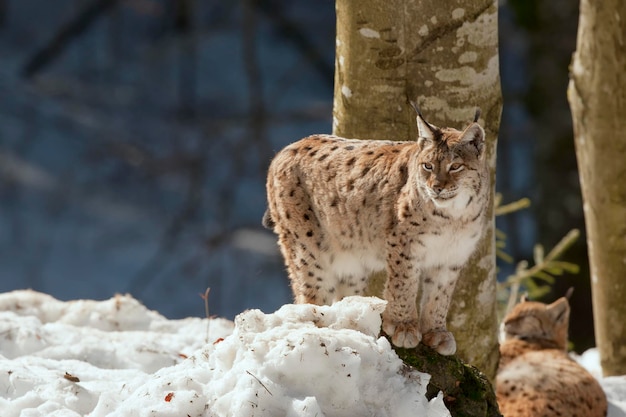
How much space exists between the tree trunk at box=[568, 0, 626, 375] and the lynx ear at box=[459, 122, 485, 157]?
1.96 m

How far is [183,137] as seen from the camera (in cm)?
1220

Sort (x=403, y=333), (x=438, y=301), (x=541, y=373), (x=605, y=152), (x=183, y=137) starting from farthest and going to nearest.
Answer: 1. (x=183, y=137)
2. (x=605, y=152)
3. (x=541, y=373)
4. (x=438, y=301)
5. (x=403, y=333)

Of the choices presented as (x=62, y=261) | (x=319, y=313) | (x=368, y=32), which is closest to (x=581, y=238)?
(x=62, y=261)

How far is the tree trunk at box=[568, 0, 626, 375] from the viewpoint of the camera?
567cm

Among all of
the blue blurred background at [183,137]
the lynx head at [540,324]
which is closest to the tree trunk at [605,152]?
the lynx head at [540,324]

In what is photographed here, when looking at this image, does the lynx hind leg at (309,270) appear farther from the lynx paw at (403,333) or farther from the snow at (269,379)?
the snow at (269,379)

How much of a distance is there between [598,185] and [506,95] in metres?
5.69

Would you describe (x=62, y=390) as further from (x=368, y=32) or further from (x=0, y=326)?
(x=368, y=32)

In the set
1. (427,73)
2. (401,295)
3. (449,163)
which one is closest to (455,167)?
(449,163)

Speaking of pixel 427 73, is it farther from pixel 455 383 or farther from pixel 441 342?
pixel 455 383

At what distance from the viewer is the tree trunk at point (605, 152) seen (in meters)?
5.67

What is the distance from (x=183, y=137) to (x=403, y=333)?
8.45 m

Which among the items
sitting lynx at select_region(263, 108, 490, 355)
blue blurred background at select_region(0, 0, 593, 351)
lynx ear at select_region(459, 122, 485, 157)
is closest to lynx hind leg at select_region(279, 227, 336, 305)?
sitting lynx at select_region(263, 108, 490, 355)

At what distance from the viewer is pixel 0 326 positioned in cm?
496
